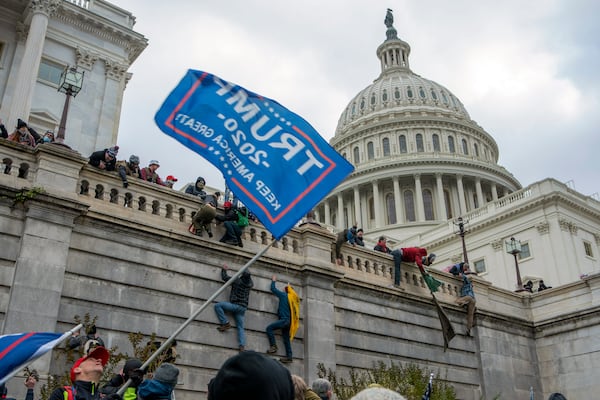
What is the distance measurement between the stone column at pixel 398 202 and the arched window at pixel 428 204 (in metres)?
3.29

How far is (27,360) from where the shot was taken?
5734mm

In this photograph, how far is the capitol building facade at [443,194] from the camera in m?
52.0

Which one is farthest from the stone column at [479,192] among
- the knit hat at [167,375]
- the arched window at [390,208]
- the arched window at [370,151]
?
the knit hat at [167,375]

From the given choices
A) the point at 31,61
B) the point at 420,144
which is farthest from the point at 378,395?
the point at 420,144

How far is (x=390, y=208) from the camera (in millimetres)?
84750

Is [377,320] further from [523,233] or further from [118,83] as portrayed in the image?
[523,233]

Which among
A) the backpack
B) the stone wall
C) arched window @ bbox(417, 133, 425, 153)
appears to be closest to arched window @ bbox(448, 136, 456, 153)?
arched window @ bbox(417, 133, 425, 153)

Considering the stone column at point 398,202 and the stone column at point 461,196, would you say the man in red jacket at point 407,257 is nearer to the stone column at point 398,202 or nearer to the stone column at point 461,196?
the stone column at point 398,202

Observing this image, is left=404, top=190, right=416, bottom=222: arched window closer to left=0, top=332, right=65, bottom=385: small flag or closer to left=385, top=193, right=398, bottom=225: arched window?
left=385, top=193, right=398, bottom=225: arched window

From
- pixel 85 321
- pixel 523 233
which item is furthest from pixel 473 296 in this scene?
pixel 523 233

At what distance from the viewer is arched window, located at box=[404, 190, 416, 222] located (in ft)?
268

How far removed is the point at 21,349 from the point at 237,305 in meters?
9.15

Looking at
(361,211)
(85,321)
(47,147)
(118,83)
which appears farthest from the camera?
(361,211)

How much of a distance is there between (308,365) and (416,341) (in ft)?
15.8
